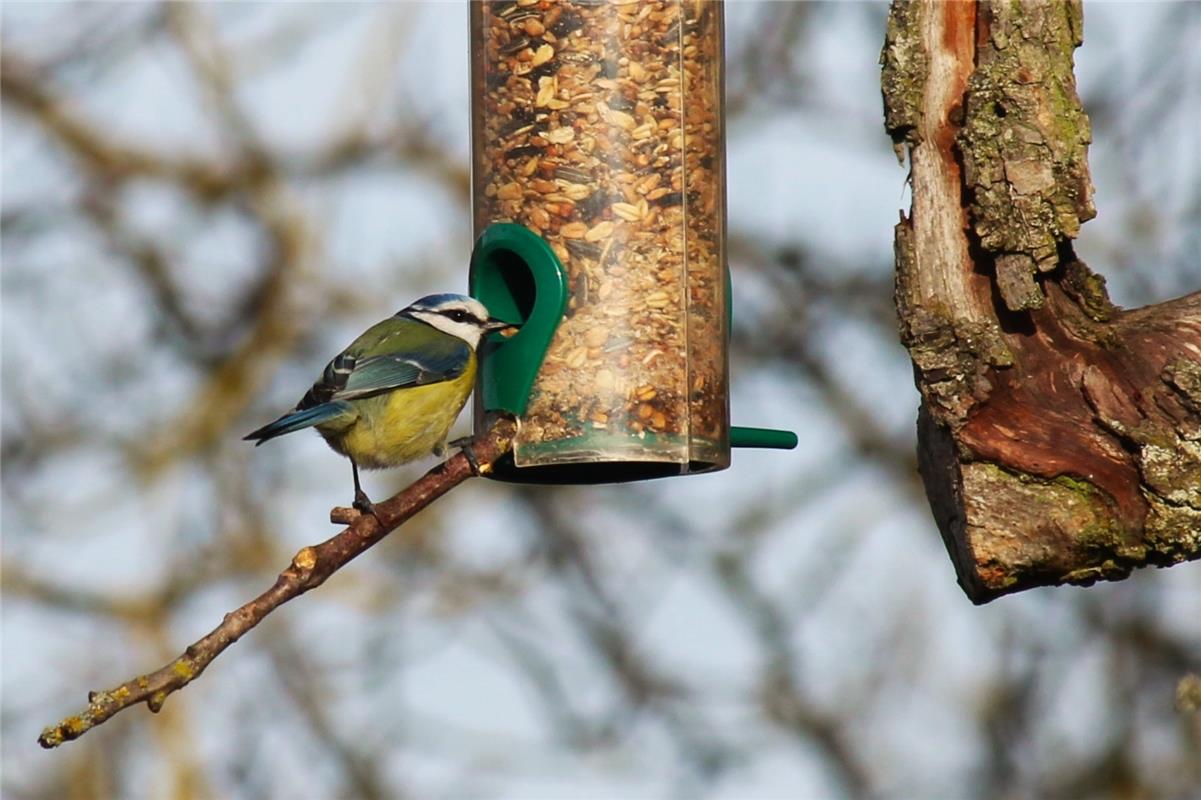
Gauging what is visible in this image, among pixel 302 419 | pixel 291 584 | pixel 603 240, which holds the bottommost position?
pixel 291 584

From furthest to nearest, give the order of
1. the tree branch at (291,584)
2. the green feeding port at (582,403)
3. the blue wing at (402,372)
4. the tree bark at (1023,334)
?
the blue wing at (402,372) → the green feeding port at (582,403) → the tree bark at (1023,334) → the tree branch at (291,584)

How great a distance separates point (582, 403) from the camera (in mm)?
4938

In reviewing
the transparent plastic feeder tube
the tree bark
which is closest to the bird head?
the transparent plastic feeder tube

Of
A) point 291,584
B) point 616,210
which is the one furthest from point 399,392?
point 291,584

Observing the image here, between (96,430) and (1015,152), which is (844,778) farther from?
(1015,152)

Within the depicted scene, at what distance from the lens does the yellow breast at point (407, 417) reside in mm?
5625

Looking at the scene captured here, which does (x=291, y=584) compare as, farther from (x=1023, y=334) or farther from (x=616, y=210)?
(x=1023, y=334)

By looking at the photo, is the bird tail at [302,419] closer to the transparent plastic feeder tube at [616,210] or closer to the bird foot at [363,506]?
the bird foot at [363,506]

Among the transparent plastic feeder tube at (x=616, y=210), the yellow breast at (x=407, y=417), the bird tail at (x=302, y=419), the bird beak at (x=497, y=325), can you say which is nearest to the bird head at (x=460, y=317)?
the bird beak at (x=497, y=325)

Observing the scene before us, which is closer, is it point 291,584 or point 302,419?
point 291,584

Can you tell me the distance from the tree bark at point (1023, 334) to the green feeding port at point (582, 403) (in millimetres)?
826

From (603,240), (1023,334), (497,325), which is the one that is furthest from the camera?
(497,325)

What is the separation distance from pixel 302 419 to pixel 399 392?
19.5 inches

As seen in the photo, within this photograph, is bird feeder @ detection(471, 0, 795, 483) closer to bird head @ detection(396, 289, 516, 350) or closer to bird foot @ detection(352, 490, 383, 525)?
bird head @ detection(396, 289, 516, 350)
